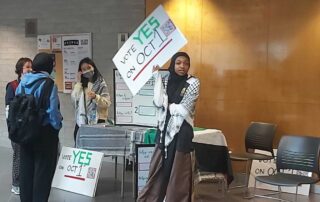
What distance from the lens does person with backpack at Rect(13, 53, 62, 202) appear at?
12.5 feet

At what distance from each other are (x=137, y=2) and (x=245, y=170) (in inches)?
119

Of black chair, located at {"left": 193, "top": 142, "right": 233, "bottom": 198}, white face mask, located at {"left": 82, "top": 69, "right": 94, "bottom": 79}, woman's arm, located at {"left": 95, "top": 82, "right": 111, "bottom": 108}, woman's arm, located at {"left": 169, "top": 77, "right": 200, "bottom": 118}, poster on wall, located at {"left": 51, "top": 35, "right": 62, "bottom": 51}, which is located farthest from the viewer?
poster on wall, located at {"left": 51, "top": 35, "right": 62, "bottom": 51}

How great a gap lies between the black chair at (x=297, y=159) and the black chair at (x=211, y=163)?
0.43 metres

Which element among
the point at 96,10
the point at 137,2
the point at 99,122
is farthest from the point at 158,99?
the point at 96,10

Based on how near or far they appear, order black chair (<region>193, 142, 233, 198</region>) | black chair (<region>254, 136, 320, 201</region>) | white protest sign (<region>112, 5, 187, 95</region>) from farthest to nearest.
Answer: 1. black chair (<region>193, 142, 233, 198</region>)
2. black chair (<region>254, 136, 320, 201</region>)
3. white protest sign (<region>112, 5, 187, 95</region>)

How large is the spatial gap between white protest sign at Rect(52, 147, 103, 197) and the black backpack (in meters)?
1.28

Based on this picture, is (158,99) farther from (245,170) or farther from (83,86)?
(245,170)

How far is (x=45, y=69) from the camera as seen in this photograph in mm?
3955

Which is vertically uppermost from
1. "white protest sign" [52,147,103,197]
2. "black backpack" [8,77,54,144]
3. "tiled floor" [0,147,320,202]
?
"black backpack" [8,77,54,144]

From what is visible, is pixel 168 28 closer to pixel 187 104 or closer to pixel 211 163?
pixel 187 104

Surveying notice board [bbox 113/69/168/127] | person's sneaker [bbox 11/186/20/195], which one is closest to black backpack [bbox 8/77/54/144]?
notice board [bbox 113/69/168/127]

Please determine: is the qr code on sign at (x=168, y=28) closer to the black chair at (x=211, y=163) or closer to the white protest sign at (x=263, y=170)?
the black chair at (x=211, y=163)

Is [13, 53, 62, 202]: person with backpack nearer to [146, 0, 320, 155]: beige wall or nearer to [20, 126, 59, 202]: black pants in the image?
[20, 126, 59, 202]: black pants

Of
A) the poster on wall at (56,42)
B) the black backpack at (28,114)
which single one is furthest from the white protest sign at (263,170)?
the poster on wall at (56,42)
